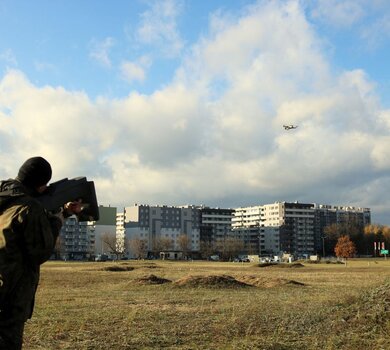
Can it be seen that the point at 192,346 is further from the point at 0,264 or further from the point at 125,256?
the point at 125,256

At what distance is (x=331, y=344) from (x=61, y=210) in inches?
216

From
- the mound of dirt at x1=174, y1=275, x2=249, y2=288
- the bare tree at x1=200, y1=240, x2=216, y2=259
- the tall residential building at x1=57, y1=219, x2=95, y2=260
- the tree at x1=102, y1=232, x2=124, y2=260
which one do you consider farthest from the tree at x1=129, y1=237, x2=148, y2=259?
the mound of dirt at x1=174, y1=275, x2=249, y2=288

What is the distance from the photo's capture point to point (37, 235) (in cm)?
387

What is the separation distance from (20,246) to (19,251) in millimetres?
39

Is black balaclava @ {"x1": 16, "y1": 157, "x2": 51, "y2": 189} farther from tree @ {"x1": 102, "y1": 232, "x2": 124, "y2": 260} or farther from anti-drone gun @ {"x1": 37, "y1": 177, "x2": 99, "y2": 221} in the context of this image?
tree @ {"x1": 102, "y1": 232, "x2": 124, "y2": 260}

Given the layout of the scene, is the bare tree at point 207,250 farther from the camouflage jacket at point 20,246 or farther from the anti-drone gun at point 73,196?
the camouflage jacket at point 20,246

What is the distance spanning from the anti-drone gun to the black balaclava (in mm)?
128

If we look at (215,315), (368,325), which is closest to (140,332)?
(215,315)

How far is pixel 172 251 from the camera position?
171 m

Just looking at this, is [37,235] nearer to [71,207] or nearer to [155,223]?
[71,207]

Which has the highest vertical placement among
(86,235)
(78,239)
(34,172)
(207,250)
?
(34,172)

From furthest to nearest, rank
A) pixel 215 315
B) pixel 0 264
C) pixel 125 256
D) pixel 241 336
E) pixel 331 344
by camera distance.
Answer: pixel 125 256 < pixel 215 315 < pixel 241 336 < pixel 331 344 < pixel 0 264

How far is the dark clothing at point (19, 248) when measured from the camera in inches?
152

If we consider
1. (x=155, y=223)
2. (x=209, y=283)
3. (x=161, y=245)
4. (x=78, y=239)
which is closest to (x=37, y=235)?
(x=209, y=283)
